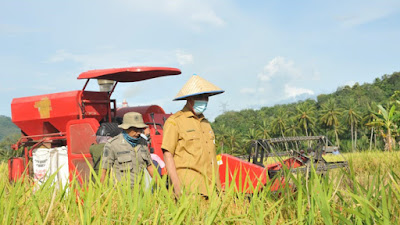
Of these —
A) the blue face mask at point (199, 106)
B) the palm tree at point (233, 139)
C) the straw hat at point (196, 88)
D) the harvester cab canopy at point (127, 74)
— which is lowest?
the palm tree at point (233, 139)

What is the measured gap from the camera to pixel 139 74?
7.82 meters

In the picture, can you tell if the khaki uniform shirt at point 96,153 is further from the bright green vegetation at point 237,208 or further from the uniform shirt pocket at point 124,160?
the bright green vegetation at point 237,208

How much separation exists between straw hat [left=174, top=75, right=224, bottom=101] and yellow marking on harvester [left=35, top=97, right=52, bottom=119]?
482cm

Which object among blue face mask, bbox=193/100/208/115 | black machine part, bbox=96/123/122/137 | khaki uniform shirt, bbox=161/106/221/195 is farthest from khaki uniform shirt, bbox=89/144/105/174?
blue face mask, bbox=193/100/208/115

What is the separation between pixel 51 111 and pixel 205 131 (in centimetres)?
480

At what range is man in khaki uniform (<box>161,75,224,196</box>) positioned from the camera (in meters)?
3.62

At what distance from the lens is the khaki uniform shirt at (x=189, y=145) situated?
11.9ft

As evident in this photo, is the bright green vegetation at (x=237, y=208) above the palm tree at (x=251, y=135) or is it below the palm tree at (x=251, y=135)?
above

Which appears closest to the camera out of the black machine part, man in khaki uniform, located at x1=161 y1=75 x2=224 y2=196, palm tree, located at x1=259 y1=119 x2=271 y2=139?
man in khaki uniform, located at x1=161 y1=75 x2=224 y2=196

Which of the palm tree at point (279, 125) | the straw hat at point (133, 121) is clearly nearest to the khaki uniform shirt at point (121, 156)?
the straw hat at point (133, 121)

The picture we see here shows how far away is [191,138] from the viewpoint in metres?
3.73

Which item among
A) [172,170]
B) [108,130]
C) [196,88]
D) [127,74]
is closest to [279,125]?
[127,74]

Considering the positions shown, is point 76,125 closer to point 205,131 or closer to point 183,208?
point 205,131

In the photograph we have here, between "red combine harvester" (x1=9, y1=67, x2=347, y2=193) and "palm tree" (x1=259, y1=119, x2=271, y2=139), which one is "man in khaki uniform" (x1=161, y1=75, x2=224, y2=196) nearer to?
"red combine harvester" (x1=9, y1=67, x2=347, y2=193)
